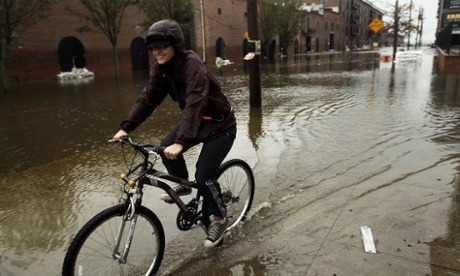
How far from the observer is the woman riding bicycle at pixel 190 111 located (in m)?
2.69

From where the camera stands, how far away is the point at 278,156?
586 cm

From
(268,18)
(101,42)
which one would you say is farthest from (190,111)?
(268,18)

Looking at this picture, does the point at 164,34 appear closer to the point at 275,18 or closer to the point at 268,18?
the point at 268,18

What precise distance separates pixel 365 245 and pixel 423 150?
10.6 feet

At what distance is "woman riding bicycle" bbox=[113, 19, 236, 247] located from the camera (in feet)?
8.81

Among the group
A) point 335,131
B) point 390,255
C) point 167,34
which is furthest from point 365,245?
point 335,131

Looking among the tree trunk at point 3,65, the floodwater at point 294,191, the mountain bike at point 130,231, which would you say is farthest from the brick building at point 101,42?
the mountain bike at point 130,231

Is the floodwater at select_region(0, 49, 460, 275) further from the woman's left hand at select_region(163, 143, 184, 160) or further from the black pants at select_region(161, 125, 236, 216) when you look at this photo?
the woman's left hand at select_region(163, 143, 184, 160)

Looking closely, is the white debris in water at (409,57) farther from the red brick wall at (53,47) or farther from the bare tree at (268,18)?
the red brick wall at (53,47)

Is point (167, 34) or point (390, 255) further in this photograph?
point (390, 255)

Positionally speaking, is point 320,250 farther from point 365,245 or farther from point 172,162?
point 172,162

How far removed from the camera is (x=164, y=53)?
108 inches

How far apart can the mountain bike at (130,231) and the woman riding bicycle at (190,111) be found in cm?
15

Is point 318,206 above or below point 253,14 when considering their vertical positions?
below
